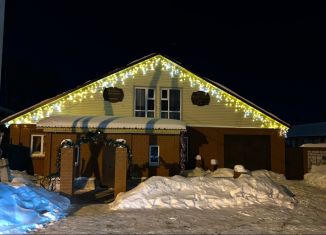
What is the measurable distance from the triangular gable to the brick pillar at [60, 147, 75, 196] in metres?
6.85

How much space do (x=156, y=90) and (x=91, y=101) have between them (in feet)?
12.5

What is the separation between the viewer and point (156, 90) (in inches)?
775

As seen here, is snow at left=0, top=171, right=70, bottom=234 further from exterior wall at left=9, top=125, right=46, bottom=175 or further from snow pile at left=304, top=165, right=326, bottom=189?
snow pile at left=304, top=165, right=326, bottom=189

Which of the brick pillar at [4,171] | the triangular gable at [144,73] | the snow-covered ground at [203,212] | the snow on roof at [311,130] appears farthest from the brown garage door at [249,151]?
the snow on roof at [311,130]

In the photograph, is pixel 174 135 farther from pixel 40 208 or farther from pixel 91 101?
pixel 40 208

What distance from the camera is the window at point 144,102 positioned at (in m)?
19.4

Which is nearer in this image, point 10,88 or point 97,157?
point 97,157

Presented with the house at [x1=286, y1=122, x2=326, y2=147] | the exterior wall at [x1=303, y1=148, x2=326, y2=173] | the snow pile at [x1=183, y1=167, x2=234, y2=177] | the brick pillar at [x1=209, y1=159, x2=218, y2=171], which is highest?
the house at [x1=286, y1=122, x2=326, y2=147]

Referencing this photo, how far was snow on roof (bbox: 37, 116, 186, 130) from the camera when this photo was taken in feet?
52.0

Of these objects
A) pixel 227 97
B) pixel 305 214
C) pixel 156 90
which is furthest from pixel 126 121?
pixel 305 214

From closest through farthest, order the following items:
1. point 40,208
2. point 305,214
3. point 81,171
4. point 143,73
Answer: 1. point 40,208
2. point 305,214
3. point 81,171
4. point 143,73

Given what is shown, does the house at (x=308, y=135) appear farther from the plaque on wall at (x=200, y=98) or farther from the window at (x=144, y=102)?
the window at (x=144, y=102)

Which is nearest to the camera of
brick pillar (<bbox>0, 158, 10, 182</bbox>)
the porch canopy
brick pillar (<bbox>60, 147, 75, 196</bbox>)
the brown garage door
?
brick pillar (<bbox>60, 147, 75, 196</bbox>)

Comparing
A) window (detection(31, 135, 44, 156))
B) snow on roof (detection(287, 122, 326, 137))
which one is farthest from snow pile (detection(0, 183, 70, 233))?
snow on roof (detection(287, 122, 326, 137))
